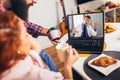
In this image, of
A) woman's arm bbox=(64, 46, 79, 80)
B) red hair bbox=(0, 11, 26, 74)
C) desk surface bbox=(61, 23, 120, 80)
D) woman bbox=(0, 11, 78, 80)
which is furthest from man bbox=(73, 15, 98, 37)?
red hair bbox=(0, 11, 26, 74)

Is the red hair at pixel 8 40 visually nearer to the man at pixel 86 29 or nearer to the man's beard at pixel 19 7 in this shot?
the man's beard at pixel 19 7

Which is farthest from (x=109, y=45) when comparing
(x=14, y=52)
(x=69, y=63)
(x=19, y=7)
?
(x=14, y=52)

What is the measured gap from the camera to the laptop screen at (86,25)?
148cm

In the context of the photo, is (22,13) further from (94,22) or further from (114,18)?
(114,18)

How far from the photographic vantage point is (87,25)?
1490mm

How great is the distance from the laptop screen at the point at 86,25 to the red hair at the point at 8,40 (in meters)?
0.87

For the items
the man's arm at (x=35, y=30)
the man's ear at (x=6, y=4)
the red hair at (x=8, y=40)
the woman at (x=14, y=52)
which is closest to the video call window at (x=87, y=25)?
the man's arm at (x=35, y=30)

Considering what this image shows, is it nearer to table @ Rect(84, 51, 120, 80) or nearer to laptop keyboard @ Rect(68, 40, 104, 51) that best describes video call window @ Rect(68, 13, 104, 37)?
laptop keyboard @ Rect(68, 40, 104, 51)

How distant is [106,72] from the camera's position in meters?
1.11

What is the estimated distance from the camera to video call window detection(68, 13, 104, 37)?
58.3 inches

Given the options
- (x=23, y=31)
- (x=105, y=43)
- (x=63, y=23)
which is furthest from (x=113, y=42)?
(x=63, y=23)

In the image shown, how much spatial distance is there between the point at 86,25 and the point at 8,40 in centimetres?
93

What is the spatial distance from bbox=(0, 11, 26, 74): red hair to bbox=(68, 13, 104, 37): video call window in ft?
2.86

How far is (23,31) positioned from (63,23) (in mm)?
2665
